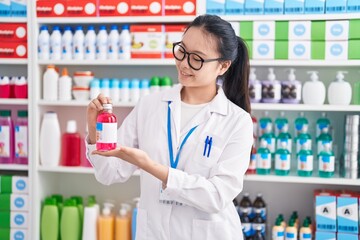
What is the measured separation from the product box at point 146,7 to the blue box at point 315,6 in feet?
2.93

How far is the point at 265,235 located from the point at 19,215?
63.7 inches

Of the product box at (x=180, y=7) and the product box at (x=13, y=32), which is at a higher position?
the product box at (x=180, y=7)

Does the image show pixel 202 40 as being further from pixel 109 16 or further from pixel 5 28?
pixel 5 28

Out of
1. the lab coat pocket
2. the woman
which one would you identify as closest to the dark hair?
the woman

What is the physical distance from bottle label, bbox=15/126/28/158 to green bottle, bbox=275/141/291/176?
163 cm

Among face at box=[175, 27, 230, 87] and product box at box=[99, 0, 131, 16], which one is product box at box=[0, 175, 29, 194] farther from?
face at box=[175, 27, 230, 87]

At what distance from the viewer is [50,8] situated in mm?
3311

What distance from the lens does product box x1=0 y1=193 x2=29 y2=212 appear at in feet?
11.1

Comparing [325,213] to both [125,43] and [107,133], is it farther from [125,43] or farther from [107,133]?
[107,133]

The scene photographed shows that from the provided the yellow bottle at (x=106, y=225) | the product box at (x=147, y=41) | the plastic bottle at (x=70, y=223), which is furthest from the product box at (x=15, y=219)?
the product box at (x=147, y=41)

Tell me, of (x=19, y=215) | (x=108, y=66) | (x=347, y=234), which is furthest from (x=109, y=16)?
(x=347, y=234)

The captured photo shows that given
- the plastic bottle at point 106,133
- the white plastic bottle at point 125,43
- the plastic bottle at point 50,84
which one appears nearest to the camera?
the plastic bottle at point 106,133

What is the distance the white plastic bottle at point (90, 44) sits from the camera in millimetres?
3268

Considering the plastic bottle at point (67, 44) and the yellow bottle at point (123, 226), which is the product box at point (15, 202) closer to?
the yellow bottle at point (123, 226)
